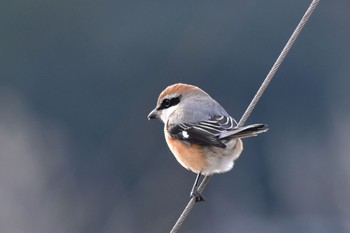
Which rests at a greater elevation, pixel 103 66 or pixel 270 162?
pixel 270 162

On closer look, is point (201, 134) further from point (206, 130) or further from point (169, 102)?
point (169, 102)

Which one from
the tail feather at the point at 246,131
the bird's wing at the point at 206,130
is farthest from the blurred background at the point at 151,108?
the tail feather at the point at 246,131

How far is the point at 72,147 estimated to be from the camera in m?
14.2

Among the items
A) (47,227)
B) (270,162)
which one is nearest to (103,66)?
(270,162)

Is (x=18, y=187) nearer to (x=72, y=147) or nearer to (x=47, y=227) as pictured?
(x=47, y=227)

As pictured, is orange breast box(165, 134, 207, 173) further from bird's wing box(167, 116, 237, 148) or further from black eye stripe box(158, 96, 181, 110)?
black eye stripe box(158, 96, 181, 110)

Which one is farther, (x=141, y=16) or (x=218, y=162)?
(x=141, y=16)

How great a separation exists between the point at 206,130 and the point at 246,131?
0.37 meters

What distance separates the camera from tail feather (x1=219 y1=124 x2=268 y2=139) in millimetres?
4666

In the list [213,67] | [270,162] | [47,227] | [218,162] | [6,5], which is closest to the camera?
[218,162]

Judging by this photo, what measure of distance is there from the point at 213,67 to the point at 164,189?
14.1 ft

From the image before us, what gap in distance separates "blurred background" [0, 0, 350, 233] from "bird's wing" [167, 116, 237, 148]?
18.1 feet

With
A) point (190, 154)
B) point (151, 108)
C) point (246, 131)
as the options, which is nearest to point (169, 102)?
point (190, 154)

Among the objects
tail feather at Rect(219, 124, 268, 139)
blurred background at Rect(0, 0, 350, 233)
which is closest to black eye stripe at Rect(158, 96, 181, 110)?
tail feather at Rect(219, 124, 268, 139)
